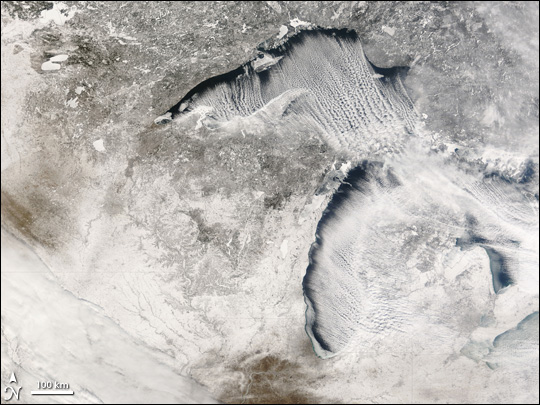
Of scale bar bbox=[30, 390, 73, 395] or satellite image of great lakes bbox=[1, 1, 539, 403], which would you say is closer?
satellite image of great lakes bbox=[1, 1, 539, 403]

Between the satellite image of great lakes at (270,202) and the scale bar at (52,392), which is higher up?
the satellite image of great lakes at (270,202)

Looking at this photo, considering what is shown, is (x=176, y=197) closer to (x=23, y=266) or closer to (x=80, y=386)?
(x=23, y=266)

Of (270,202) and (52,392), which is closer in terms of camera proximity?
(270,202)

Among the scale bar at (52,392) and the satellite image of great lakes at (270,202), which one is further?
the scale bar at (52,392)

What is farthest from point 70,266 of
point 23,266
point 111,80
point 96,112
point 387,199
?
point 387,199

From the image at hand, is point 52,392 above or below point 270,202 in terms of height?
below

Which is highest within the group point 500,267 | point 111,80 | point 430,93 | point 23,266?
point 430,93

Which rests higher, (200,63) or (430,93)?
(430,93)

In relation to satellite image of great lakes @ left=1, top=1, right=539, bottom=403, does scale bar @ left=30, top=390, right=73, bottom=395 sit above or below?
below
